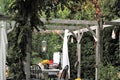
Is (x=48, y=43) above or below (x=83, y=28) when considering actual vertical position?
below

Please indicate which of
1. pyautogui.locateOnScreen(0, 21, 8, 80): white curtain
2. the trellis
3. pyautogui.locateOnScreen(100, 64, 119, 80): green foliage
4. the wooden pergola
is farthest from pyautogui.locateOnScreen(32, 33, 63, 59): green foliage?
pyautogui.locateOnScreen(0, 21, 8, 80): white curtain

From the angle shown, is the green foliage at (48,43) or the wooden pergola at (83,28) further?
the green foliage at (48,43)

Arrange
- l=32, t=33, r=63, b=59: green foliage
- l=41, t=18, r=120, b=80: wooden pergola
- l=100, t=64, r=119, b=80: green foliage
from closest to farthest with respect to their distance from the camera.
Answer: l=100, t=64, r=119, b=80: green foliage < l=41, t=18, r=120, b=80: wooden pergola < l=32, t=33, r=63, b=59: green foliage

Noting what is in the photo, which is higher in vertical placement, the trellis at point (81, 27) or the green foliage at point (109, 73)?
the trellis at point (81, 27)

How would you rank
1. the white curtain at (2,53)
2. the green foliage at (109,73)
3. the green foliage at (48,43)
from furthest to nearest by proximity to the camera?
the green foliage at (48,43) → the green foliage at (109,73) → the white curtain at (2,53)

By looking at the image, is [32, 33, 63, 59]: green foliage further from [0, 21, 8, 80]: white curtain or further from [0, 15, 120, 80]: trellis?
[0, 21, 8, 80]: white curtain

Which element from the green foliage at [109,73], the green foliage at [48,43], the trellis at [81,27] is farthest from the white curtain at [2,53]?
the green foliage at [48,43]

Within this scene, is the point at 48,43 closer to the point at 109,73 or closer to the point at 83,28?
the point at 83,28

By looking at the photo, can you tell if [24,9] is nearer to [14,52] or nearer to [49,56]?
[14,52]

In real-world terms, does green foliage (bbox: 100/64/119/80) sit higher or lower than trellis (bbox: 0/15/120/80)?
lower

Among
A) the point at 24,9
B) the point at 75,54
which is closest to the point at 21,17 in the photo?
the point at 24,9

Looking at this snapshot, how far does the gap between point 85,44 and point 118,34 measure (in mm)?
2857

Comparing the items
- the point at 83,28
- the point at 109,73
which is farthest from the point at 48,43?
the point at 109,73

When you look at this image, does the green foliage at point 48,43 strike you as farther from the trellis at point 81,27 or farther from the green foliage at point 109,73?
the green foliage at point 109,73
